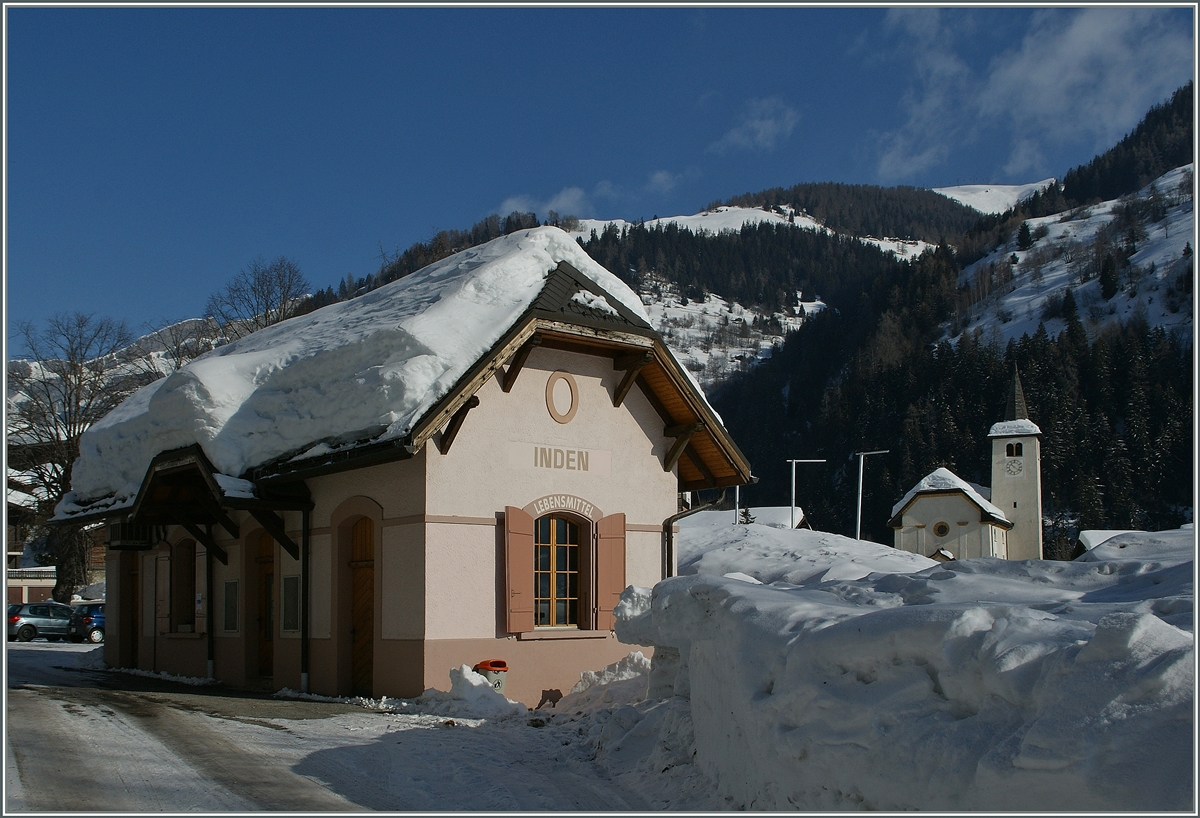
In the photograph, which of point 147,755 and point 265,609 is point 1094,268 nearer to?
point 265,609

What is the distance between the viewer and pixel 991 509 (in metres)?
80.2

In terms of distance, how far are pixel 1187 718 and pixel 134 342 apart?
42365 millimetres

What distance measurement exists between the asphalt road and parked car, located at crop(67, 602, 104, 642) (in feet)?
67.7

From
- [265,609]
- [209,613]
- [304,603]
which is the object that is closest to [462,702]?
[304,603]

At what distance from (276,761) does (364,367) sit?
21.4 feet

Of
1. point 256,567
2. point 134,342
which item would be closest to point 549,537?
point 256,567

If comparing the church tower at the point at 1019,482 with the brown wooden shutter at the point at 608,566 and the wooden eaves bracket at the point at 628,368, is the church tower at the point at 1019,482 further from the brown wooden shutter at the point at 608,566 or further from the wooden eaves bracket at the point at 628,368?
the brown wooden shutter at the point at 608,566

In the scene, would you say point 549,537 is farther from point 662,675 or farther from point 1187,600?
point 1187,600

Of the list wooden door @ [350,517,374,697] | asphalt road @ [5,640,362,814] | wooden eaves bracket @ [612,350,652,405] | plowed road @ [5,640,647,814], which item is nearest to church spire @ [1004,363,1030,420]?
wooden eaves bracket @ [612,350,652,405]

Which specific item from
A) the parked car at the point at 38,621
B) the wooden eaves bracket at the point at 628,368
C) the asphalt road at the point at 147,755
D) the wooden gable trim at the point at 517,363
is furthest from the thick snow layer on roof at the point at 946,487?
the asphalt road at the point at 147,755

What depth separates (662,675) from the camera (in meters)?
10.2

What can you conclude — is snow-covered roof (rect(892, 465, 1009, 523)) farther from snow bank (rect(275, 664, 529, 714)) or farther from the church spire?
snow bank (rect(275, 664, 529, 714))

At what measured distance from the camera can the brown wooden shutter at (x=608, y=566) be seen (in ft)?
48.4

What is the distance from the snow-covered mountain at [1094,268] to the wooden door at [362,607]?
393 feet
